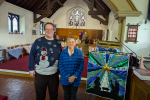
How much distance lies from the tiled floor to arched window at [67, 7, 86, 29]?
7903 mm

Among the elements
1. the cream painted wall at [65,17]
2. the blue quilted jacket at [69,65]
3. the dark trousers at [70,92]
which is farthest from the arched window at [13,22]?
the dark trousers at [70,92]

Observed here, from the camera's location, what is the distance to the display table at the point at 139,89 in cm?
118

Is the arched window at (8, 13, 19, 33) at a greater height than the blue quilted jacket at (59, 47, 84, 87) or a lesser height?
greater

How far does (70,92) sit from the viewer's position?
65.4 inches

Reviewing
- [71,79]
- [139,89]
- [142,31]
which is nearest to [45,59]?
[71,79]

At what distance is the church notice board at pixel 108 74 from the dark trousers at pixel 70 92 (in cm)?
→ 36

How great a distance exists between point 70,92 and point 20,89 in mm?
1536

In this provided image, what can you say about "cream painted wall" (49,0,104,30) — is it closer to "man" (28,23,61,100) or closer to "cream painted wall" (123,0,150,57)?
"cream painted wall" (123,0,150,57)

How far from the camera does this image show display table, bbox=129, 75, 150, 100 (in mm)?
1184

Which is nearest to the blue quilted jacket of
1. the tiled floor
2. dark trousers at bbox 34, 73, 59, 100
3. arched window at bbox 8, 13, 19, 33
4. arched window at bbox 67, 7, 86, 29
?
dark trousers at bbox 34, 73, 59, 100

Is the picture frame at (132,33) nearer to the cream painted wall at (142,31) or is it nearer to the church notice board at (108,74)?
the cream painted wall at (142,31)

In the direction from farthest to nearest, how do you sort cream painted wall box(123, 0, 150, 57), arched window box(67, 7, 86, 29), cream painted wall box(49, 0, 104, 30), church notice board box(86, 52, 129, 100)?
arched window box(67, 7, 86, 29)
cream painted wall box(49, 0, 104, 30)
cream painted wall box(123, 0, 150, 57)
church notice board box(86, 52, 129, 100)

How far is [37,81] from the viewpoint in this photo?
1.61m

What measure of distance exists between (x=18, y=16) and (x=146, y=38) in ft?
22.5
